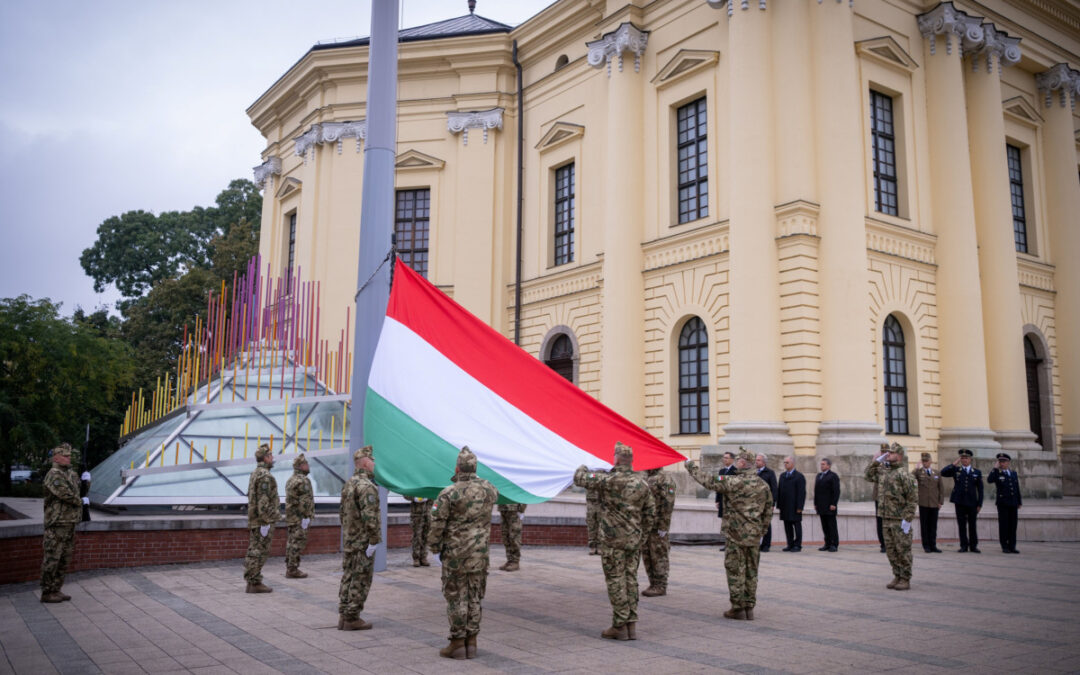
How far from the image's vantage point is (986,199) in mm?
23688

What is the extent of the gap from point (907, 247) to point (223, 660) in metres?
20.0

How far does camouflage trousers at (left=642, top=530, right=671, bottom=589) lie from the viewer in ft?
34.2

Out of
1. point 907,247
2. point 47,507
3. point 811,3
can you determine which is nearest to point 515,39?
point 811,3

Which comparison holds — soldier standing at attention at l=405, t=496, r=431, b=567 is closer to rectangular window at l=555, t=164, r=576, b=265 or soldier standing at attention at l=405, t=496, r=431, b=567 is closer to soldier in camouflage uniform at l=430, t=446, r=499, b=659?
soldier in camouflage uniform at l=430, t=446, r=499, b=659

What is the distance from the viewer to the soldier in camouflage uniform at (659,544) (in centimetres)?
1042

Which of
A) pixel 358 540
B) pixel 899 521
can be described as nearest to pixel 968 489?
pixel 899 521

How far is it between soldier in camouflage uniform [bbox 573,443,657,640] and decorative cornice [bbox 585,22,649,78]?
18.7m

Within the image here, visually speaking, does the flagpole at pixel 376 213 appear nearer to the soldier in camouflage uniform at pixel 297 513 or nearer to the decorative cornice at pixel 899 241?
the soldier in camouflage uniform at pixel 297 513

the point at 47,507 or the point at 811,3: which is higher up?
the point at 811,3

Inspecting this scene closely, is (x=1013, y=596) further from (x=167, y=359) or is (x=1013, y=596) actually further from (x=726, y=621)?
(x=167, y=359)

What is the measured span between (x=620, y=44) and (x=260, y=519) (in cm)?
1841

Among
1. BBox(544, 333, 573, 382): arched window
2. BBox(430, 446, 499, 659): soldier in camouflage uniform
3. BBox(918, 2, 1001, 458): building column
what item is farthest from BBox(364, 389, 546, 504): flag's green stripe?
BBox(544, 333, 573, 382): arched window

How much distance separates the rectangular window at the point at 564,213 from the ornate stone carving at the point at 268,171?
13400 mm

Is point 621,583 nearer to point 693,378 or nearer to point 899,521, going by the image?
point 899,521
